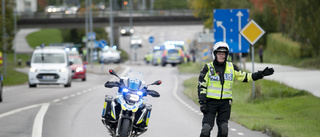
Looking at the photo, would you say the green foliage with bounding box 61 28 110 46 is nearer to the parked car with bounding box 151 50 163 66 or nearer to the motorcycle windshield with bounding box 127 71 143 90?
the parked car with bounding box 151 50 163 66

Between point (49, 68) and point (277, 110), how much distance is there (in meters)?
16.6

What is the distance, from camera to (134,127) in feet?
40.7

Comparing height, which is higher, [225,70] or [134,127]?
[225,70]

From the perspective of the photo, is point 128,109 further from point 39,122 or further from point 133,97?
point 39,122

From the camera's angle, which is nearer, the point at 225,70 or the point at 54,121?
the point at 225,70

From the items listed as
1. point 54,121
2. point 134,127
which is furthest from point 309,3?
point 134,127

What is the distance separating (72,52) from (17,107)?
27.6 m

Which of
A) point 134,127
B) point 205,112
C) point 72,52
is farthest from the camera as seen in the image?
point 72,52

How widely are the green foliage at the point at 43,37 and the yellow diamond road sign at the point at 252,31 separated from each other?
103 metres

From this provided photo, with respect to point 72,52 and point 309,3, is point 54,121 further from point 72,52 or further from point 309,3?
point 72,52

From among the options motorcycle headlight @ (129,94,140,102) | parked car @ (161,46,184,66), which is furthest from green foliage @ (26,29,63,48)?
motorcycle headlight @ (129,94,140,102)

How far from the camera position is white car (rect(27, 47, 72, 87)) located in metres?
36.3

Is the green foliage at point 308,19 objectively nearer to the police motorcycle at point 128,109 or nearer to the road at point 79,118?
the road at point 79,118

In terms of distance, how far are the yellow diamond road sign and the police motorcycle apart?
12.7 metres
